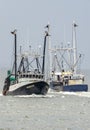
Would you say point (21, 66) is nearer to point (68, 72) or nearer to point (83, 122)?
point (68, 72)

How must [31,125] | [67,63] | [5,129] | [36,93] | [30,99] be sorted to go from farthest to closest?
[67,63] → [36,93] → [30,99] → [31,125] → [5,129]

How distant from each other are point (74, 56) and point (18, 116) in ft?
287

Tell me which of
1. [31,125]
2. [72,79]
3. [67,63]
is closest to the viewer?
[31,125]

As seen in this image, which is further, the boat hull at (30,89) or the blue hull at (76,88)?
the blue hull at (76,88)

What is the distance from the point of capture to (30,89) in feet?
407

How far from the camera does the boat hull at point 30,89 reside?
403 ft

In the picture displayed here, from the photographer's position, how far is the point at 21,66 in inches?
5221

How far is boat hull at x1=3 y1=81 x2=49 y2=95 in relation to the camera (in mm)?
122850

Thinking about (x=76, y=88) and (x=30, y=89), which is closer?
(x=30, y=89)

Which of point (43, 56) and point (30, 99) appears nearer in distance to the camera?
point (30, 99)

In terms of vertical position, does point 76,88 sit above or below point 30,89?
below

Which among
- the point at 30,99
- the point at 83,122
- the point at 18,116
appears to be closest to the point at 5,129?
the point at 83,122

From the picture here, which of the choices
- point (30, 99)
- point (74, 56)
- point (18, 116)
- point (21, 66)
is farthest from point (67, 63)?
point (18, 116)

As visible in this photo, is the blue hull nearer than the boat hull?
No
